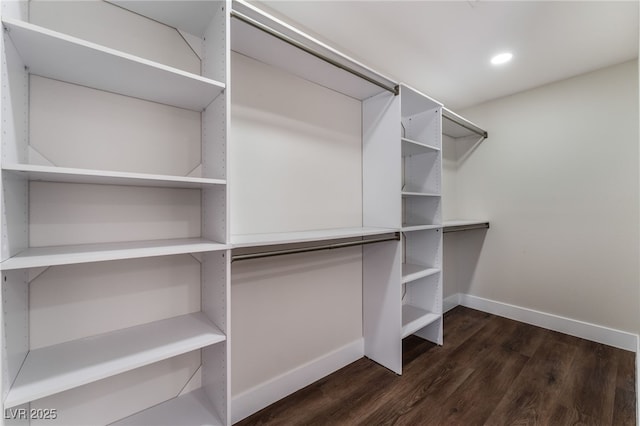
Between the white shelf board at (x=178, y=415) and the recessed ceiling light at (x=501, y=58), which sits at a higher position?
the recessed ceiling light at (x=501, y=58)

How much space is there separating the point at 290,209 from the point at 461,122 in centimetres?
210

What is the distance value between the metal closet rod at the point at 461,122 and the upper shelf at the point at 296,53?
0.82m

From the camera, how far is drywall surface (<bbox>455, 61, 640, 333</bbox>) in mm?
2309

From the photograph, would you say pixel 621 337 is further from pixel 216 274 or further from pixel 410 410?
pixel 216 274

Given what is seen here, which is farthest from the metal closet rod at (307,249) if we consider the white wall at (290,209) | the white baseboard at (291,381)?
the white baseboard at (291,381)

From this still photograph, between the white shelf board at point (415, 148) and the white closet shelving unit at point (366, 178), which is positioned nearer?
the white closet shelving unit at point (366, 178)

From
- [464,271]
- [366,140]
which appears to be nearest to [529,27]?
[366,140]

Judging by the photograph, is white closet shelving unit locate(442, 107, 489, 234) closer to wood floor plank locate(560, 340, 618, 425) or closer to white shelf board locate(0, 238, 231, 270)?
wood floor plank locate(560, 340, 618, 425)

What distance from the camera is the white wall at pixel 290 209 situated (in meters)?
1.58

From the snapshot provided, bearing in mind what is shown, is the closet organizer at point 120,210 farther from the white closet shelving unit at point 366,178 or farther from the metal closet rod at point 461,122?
the metal closet rod at point 461,122

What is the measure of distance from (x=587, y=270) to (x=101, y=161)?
3749mm

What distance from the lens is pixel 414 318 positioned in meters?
2.32

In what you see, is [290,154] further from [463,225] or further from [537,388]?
[537,388]

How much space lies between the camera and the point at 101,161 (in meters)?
1.16
